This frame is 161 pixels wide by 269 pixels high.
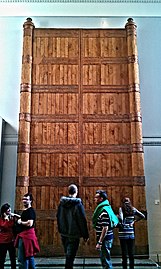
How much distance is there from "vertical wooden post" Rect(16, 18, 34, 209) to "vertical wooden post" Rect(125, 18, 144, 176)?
2.61 metres

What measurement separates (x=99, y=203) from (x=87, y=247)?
2964 millimetres

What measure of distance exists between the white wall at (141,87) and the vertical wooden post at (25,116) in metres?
0.46

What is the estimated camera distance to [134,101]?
8.04 metres

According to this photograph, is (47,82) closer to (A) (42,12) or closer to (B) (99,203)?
(A) (42,12)

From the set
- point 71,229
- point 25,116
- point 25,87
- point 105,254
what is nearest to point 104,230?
point 105,254

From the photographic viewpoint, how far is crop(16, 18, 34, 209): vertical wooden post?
24.8 feet

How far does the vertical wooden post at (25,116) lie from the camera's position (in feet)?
24.8

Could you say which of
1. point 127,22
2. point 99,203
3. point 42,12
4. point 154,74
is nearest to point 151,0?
point 127,22

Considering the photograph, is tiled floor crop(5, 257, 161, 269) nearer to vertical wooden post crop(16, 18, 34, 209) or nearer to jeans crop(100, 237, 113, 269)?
vertical wooden post crop(16, 18, 34, 209)

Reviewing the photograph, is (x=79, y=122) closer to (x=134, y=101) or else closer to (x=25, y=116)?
→ (x=25, y=116)

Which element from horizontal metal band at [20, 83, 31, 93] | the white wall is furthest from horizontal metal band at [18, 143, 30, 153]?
horizontal metal band at [20, 83, 31, 93]

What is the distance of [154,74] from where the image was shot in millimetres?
8633

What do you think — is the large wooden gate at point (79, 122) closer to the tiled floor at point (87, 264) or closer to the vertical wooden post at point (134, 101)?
the vertical wooden post at point (134, 101)

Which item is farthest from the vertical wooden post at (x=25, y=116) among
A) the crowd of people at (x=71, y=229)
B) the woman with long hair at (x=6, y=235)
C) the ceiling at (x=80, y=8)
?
the crowd of people at (x=71, y=229)
